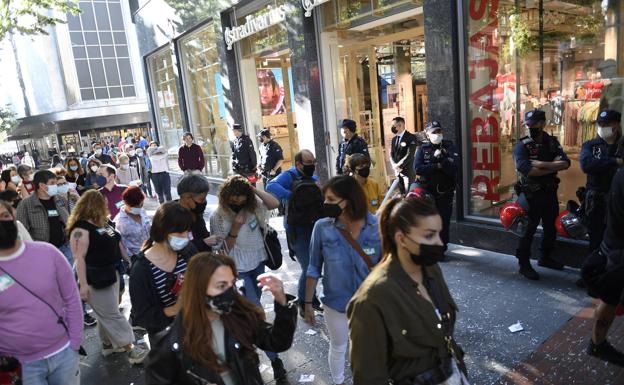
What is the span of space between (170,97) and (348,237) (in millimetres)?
14756

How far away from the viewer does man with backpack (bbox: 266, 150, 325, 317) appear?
4.50 meters

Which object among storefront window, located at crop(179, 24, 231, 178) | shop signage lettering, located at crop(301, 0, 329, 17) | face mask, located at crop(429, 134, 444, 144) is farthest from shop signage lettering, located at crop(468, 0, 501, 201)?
storefront window, located at crop(179, 24, 231, 178)

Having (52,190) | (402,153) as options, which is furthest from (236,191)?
(402,153)

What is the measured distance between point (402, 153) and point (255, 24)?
194 inches

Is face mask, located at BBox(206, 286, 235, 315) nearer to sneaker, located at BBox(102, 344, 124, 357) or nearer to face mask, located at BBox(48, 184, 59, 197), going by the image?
sneaker, located at BBox(102, 344, 124, 357)

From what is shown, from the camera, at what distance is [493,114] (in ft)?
21.1

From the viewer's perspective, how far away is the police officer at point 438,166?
19.2 ft

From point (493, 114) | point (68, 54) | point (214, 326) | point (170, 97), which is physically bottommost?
point (214, 326)

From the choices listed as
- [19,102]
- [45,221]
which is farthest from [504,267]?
[19,102]

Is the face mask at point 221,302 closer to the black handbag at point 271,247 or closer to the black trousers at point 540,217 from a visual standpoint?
the black handbag at point 271,247

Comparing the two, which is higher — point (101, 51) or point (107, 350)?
point (101, 51)

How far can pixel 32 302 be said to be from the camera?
265 cm

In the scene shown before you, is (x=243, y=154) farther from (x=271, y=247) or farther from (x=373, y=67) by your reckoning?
(x=271, y=247)

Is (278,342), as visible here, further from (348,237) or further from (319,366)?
(319,366)
